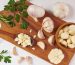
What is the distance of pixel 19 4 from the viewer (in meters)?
1.22

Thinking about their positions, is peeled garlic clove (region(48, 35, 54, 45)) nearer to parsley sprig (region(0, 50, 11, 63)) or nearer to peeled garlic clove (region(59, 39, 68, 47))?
peeled garlic clove (region(59, 39, 68, 47))

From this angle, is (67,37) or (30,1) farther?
(30,1)

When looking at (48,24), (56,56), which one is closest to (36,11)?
(48,24)

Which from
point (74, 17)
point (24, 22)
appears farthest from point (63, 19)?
point (24, 22)

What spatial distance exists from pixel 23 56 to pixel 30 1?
0.82ft

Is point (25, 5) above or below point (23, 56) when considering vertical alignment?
above

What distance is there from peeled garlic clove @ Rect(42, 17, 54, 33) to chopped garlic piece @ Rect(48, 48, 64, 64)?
0.29 feet

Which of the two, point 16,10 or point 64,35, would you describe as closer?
point 64,35

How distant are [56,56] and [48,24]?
140 millimetres

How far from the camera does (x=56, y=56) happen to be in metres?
1.16

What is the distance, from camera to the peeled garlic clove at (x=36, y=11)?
1.16m

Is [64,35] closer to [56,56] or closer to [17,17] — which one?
[56,56]

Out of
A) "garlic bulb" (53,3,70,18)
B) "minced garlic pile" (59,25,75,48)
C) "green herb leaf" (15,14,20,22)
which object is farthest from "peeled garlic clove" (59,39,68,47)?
"green herb leaf" (15,14,20,22)

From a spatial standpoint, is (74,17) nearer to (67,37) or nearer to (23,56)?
(67,37)
